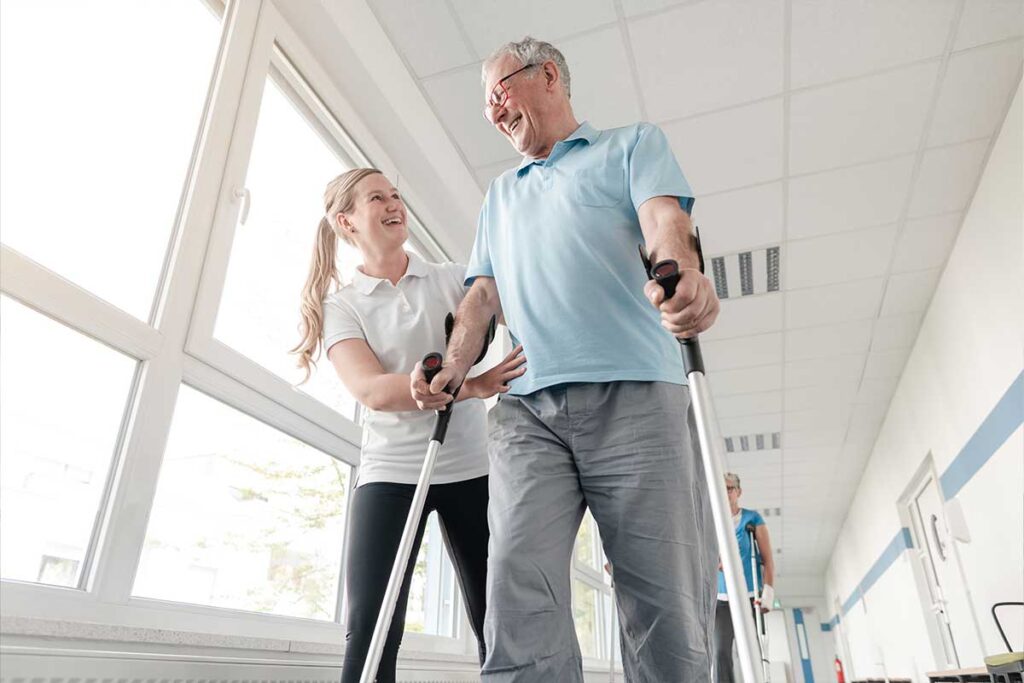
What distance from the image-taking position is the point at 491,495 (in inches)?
51.6

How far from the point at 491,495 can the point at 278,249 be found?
1580 mm

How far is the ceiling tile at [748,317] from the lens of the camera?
5070mm

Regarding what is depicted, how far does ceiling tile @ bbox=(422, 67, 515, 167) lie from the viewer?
3.25 metres

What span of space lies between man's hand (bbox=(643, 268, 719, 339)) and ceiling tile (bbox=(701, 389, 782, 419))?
5765mm

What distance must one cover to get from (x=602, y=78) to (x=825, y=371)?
392 centimetres

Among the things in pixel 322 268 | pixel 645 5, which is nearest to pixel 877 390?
pixel 645 5

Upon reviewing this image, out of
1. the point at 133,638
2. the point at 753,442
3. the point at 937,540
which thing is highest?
the point at 753,442

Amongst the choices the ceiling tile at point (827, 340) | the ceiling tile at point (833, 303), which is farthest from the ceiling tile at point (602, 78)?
the ceiling tile at point (827, 340)

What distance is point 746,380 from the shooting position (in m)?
6.19

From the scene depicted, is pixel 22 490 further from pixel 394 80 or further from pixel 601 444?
pixel 394 80

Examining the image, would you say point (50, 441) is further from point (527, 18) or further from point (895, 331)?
point (895, 331)

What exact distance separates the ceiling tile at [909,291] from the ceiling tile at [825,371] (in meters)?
0.76

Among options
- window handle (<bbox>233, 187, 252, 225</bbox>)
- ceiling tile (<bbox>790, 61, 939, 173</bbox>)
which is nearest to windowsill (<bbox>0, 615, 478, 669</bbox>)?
window handle (<bbox>233, 187, 252, 225</bbox>)

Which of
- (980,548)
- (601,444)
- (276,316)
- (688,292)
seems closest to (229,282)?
(276,316)
